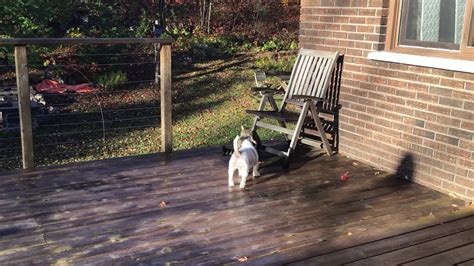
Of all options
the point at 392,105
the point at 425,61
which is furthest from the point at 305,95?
the point at 425,61

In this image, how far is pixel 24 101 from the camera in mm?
4395

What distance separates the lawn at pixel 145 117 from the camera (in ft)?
24.7

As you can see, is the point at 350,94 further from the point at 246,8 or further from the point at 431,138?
the point at 246,8

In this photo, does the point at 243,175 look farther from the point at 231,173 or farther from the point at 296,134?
the point at 296,134

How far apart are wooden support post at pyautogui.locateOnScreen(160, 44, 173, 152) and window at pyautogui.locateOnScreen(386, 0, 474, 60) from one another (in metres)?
2.09

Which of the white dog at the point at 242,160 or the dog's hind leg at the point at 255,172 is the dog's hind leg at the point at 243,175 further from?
the dog's hind leg at the point at 255,172

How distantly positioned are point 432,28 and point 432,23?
0.04 meters

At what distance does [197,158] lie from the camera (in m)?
4.95

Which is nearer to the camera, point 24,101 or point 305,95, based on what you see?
point 24,101

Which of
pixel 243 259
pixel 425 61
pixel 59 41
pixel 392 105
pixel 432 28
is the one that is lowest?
pixel 243 259

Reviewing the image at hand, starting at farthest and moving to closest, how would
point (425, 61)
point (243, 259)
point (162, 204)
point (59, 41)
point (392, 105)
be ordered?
point (392, 105), point (59, 41), point (425, 61), point (162, 204), point (243, 259)

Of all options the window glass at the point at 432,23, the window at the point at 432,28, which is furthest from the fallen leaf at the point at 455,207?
the window glass at the point at 432,23

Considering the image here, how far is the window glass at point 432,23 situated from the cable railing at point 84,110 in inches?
86.6

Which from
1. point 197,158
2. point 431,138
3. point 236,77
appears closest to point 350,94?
point 431,138
